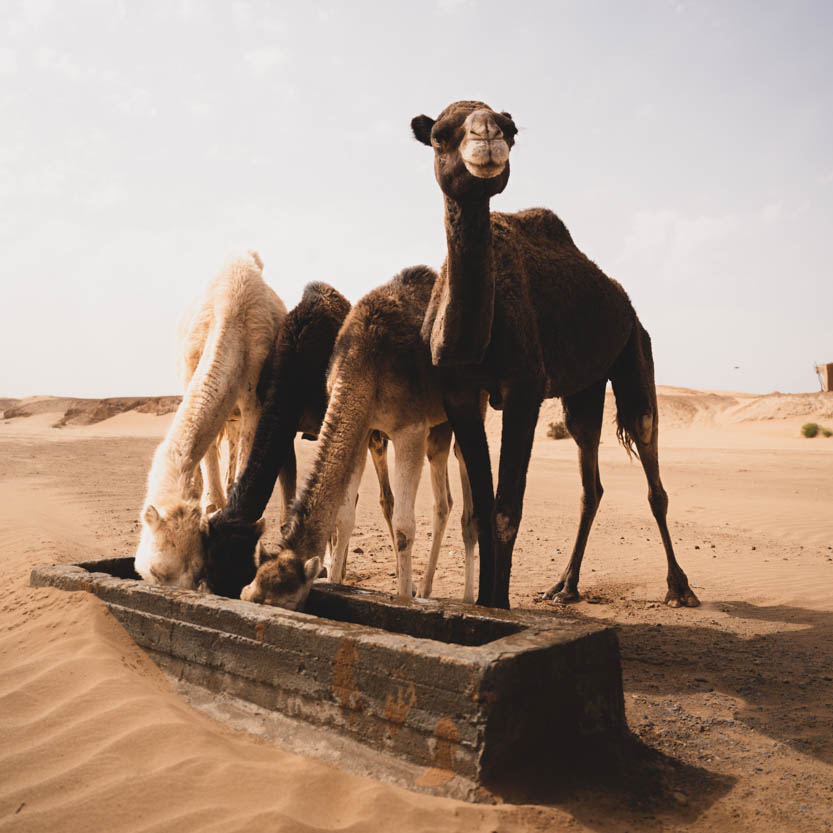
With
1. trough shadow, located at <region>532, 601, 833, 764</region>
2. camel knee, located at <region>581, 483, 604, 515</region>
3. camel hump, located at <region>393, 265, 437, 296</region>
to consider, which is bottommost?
trough shadow, located at <region>532, 601, 833, 764</region>

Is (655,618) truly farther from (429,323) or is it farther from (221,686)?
(221,686)

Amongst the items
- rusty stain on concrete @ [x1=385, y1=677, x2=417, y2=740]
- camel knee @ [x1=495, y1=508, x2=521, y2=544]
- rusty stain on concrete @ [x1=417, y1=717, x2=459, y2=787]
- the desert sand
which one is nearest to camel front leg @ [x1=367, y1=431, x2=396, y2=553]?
the desert sand

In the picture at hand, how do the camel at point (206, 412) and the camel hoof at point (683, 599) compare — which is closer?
the camel at point (206, 412)

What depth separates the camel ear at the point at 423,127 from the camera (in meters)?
4.50

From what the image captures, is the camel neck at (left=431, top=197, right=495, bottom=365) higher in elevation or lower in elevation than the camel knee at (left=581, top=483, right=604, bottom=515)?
higher

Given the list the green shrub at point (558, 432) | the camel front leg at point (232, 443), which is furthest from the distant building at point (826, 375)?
the camel front leg at point (232, 443)

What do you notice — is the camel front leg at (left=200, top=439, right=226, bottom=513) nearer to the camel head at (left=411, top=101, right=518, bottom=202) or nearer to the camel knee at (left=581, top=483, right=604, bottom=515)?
the camel knee at (left=581, top=483, right=604, bottom=515)

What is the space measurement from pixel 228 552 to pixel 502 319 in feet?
7.49

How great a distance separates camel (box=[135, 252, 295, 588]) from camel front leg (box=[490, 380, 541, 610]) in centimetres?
183

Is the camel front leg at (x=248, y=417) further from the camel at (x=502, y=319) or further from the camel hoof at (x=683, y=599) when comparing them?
the camel hoof at (x=683, y=599)

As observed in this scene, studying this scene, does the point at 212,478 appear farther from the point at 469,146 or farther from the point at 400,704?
the point at 400,704

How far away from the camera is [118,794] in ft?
8.05

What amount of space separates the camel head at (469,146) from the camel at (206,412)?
2.54 m

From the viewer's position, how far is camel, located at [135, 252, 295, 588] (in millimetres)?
4391
